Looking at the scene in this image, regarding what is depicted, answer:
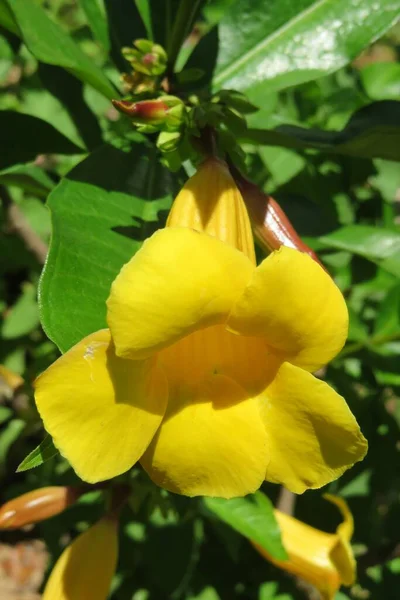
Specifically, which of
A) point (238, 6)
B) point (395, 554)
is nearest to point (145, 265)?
point (238, 6)

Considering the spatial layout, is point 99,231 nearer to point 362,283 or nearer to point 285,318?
point 285,318

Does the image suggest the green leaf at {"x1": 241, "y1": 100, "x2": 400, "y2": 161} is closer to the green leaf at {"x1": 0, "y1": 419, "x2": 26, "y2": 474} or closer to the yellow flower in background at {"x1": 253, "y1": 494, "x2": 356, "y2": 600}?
the yellow flower in background at {"x1": 253, "y1": 494, "x2": 356, "y2": 600}

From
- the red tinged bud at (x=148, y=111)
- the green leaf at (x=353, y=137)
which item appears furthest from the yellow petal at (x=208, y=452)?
the green leaf at (x=353, y=137)

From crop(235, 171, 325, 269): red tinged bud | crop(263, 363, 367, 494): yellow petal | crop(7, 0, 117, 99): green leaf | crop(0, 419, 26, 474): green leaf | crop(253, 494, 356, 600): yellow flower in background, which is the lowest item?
crop(0, 419, 26, 474): green leaf

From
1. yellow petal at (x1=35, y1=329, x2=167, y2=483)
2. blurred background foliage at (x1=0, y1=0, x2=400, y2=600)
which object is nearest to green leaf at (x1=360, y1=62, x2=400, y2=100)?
blurred background foliage at (x1=0, y1=0, x2=400, y2=600)

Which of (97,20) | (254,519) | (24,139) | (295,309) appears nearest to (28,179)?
(24,139)

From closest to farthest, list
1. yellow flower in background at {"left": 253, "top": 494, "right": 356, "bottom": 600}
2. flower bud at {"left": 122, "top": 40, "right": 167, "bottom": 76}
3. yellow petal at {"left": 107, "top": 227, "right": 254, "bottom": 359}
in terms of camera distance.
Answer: yellow petal at {"left": 107, "top": 227, "right": 254, "bottom": 359}, flower bud at {"left": 122, "top": 40, "right": 167, "bottom": 76}, yellow flower in background at {"left": 253, "top": 494, "right": 356, "bottom": 600}

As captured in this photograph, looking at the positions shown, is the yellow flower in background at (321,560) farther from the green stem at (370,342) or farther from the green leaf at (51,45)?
the green leaf at (51,45)

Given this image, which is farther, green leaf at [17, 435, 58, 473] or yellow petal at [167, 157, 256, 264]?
yellow petal at [167, 157, 256, 264]
